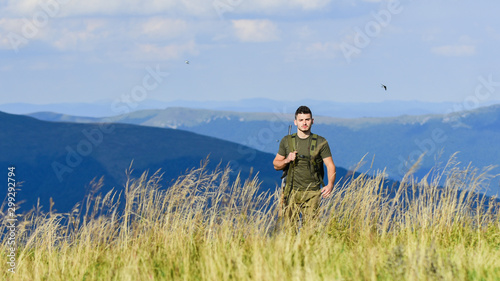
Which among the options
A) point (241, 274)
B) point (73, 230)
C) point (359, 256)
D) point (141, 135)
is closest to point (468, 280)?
point (359, 256)

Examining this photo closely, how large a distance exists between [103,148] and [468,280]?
172742 millimetres

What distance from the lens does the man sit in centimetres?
565

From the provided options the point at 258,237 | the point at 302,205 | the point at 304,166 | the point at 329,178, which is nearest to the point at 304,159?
the point at 304,166

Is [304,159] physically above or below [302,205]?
above

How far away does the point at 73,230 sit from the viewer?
5867mm

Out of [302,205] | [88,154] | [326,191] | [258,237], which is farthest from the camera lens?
Answer: [88,154]

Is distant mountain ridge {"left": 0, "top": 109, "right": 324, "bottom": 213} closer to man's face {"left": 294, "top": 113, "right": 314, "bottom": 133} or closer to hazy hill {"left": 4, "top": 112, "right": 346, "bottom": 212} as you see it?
hazy hill {"left": 4, "top": 112, "right": 346, "bottom": 212}

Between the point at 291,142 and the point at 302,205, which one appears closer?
the point at 291,142

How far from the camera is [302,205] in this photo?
602 cm

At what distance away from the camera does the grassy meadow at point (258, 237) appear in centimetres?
426

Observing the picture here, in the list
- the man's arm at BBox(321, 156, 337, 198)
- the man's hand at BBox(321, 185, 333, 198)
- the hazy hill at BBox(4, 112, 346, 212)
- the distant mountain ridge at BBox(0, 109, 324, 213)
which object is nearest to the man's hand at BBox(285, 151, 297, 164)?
the man's arm at BBox(321, 156, 337, 198)

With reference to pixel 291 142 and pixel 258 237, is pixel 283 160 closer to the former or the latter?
pixel 291 142

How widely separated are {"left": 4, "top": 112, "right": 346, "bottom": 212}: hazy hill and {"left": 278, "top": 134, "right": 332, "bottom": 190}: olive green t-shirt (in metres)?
139

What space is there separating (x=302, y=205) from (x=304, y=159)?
0.51m
